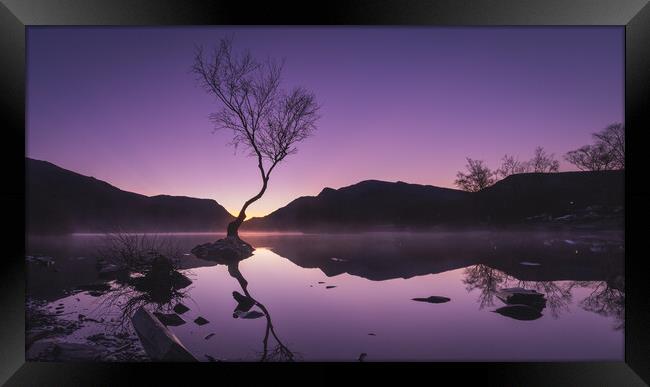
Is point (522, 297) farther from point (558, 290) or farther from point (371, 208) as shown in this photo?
point (371, 208)

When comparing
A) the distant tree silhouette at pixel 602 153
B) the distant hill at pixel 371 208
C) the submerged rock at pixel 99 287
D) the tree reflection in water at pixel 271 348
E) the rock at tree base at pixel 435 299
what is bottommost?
the tree reflection in water at pixel 271 348

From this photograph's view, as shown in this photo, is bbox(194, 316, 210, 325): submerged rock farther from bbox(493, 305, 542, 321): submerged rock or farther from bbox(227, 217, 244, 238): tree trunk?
bbox(493, 305, 542, 321): submerged rock

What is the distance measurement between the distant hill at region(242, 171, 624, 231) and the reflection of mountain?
0.82 ft

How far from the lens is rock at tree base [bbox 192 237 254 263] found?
14.7ft

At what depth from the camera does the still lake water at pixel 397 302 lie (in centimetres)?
359

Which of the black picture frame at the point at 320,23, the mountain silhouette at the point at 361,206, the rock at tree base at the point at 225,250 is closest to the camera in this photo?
the black picture frame at the point at 320,23

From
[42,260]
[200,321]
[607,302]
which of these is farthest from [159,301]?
[607,302]

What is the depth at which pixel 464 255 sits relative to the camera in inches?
174

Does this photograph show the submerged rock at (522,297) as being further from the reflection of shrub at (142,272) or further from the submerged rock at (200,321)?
the reflection of shrub at (142,272)

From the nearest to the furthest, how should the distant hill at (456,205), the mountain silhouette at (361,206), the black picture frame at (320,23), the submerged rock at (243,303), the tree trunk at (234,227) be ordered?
the black picture frame at (320,23)
the submerged rock at (243,303)
the mountain silhouette at (361,206)
the distant hill at (456,205)
the tree trunk at (234,227)

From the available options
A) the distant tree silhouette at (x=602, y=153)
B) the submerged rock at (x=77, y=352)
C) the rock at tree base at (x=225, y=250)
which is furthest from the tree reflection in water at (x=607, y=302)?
the submerged rock at (x=77, y=352)

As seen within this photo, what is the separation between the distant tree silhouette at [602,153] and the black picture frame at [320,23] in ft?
2.91

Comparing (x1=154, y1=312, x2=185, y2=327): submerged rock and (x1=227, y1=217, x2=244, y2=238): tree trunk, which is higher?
(x1=227, y1=217, x2=244, y2=238): tree trunk

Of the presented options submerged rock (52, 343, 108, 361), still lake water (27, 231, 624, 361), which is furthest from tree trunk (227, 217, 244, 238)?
submerged rock (52, 343, 108, 361)
